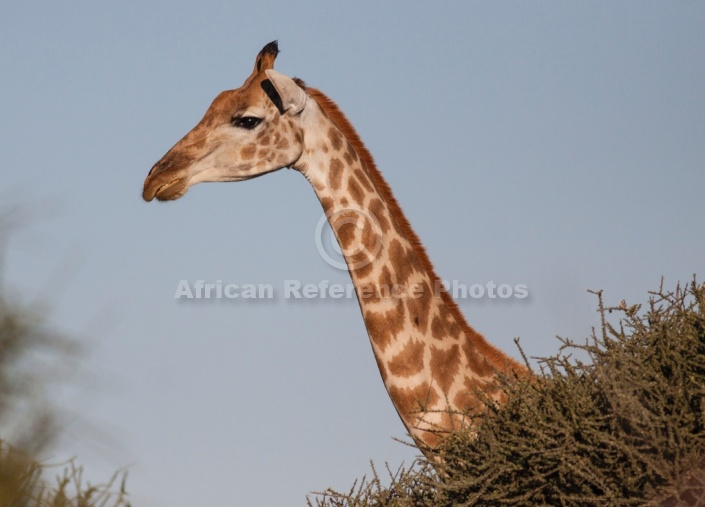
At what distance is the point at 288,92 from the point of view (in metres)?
8.34

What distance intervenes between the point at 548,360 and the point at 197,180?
4.55 m

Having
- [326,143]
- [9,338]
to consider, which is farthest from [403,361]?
[9,338]

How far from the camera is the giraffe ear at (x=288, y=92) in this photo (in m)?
8.31

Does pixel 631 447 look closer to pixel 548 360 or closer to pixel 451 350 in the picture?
pixel 548 360

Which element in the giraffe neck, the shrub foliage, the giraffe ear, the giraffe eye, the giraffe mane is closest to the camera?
the shrub foliage

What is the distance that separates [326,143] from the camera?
8.37m

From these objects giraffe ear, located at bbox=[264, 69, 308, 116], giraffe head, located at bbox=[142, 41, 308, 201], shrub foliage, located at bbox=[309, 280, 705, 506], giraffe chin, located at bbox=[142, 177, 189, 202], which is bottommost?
shrub foliage, located at bbox=[309, 280, 705, 506]

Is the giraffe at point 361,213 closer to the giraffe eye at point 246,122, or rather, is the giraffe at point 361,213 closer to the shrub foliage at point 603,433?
the giraffe eye at point 246,122

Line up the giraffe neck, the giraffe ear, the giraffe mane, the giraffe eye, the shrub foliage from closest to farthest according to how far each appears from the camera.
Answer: the shrub foliage, the giraffe neck, the giraffe mane, the giraffe ear, the giraffe eye

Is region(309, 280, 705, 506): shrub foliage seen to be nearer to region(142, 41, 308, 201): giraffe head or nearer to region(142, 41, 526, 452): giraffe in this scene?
region(142, 41, 526, 452): giraffe

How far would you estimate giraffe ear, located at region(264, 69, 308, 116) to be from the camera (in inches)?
327

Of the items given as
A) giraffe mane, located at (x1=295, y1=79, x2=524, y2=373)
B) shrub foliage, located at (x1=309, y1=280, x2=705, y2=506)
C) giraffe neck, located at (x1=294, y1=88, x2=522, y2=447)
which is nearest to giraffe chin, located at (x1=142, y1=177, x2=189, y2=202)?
giraffe neck, located at (x1=294, y1=88, x2=522, y2=447)

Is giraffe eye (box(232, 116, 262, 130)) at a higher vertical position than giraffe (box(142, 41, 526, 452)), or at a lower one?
higher

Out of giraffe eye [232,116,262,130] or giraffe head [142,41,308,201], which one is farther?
giraffe eye [232,116,262,130]
